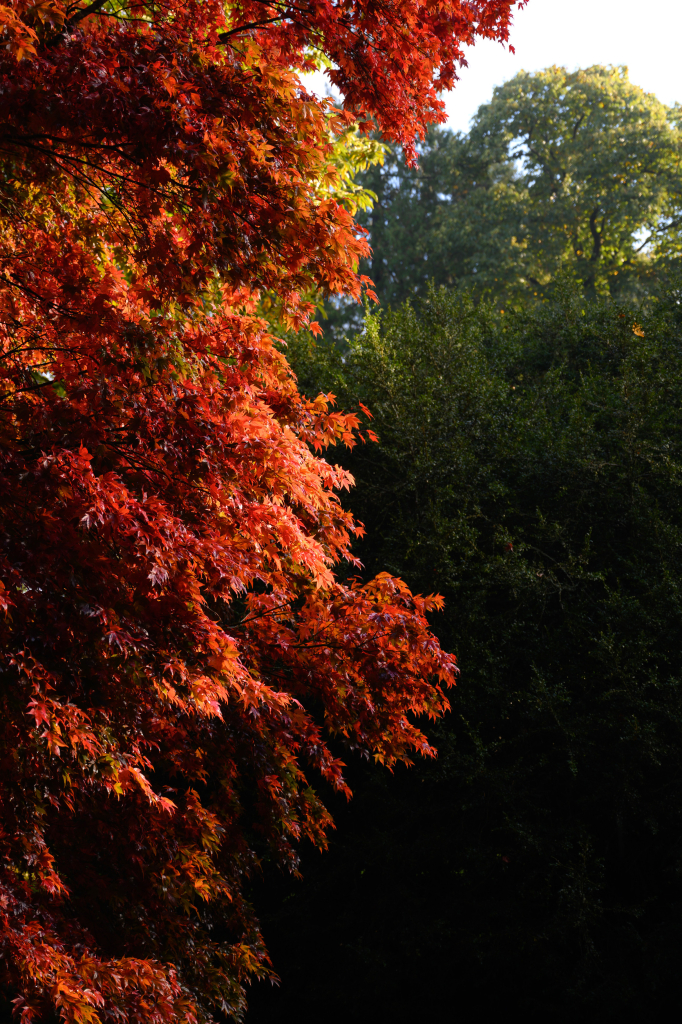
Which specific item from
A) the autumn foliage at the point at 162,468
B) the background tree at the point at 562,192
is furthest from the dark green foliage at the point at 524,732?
the background tree at the point at 562,192

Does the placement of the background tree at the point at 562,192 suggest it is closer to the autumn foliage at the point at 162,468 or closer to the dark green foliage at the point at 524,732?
the dark green foliage at the point at 524,732

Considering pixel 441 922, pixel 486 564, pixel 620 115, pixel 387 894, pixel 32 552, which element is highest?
pixel 620 115

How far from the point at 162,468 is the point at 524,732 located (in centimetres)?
479

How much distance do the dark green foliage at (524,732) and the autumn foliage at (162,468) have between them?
2.32 metres

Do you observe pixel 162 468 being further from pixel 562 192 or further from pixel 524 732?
pixel 562 192

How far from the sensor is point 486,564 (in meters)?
7.68

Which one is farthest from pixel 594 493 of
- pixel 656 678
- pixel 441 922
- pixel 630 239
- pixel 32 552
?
pixel 630 239

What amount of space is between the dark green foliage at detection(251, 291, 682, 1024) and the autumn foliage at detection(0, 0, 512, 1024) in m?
2.32

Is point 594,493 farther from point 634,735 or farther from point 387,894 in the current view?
point 387,894

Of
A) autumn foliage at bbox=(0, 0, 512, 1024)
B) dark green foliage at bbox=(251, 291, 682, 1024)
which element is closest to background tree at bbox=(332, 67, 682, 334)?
dark green foliage at bbox=(251, 291, 682, 1024)

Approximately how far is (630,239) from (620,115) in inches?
129

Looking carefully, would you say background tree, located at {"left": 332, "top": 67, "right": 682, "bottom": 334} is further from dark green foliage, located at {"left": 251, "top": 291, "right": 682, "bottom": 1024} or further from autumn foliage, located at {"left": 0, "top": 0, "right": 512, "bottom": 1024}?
autumn foliage, located at {"left": 0, "top": 0, "right": 512, "bottom": 1024}

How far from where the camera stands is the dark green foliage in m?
6.71

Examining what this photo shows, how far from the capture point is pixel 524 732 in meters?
7.27
